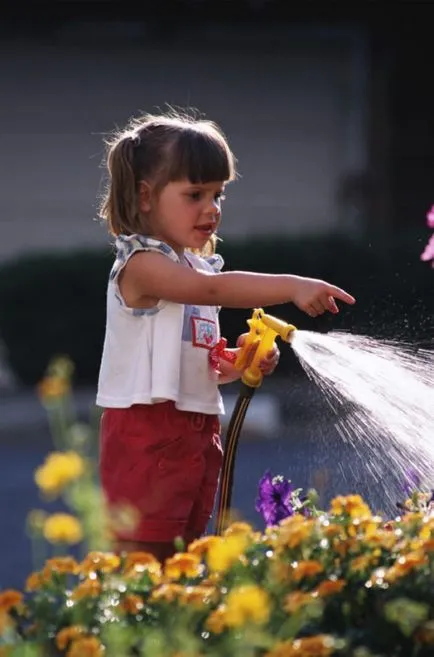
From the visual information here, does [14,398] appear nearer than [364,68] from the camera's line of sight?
Yes

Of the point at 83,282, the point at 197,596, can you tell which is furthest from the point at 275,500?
the point at 83,282

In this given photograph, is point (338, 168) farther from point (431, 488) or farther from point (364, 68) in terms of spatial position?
point (431, 488)

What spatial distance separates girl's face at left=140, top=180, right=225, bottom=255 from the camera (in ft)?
12.0

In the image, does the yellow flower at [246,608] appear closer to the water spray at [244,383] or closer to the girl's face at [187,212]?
the water spray at [244,383]

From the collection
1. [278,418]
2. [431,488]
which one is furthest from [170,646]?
[278,418]

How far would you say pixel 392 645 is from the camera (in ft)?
7.90

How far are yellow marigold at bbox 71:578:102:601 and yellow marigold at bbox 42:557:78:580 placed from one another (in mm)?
50

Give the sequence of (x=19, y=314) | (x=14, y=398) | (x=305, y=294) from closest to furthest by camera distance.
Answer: (x=305, y=294), (x=14, y=398), (x=19, y=314)

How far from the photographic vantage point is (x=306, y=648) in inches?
88.3

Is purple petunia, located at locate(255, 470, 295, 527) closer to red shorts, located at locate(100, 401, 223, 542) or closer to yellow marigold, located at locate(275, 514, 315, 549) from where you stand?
red shorts, located at locate(100, 401, 223, 542)

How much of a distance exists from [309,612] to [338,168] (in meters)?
15.7

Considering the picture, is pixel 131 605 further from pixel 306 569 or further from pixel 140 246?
pixel 140 246

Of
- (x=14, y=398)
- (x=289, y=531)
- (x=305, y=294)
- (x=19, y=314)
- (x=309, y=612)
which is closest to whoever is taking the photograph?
(x=309, y=612)

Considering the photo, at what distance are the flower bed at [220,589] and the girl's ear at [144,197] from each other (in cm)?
108
